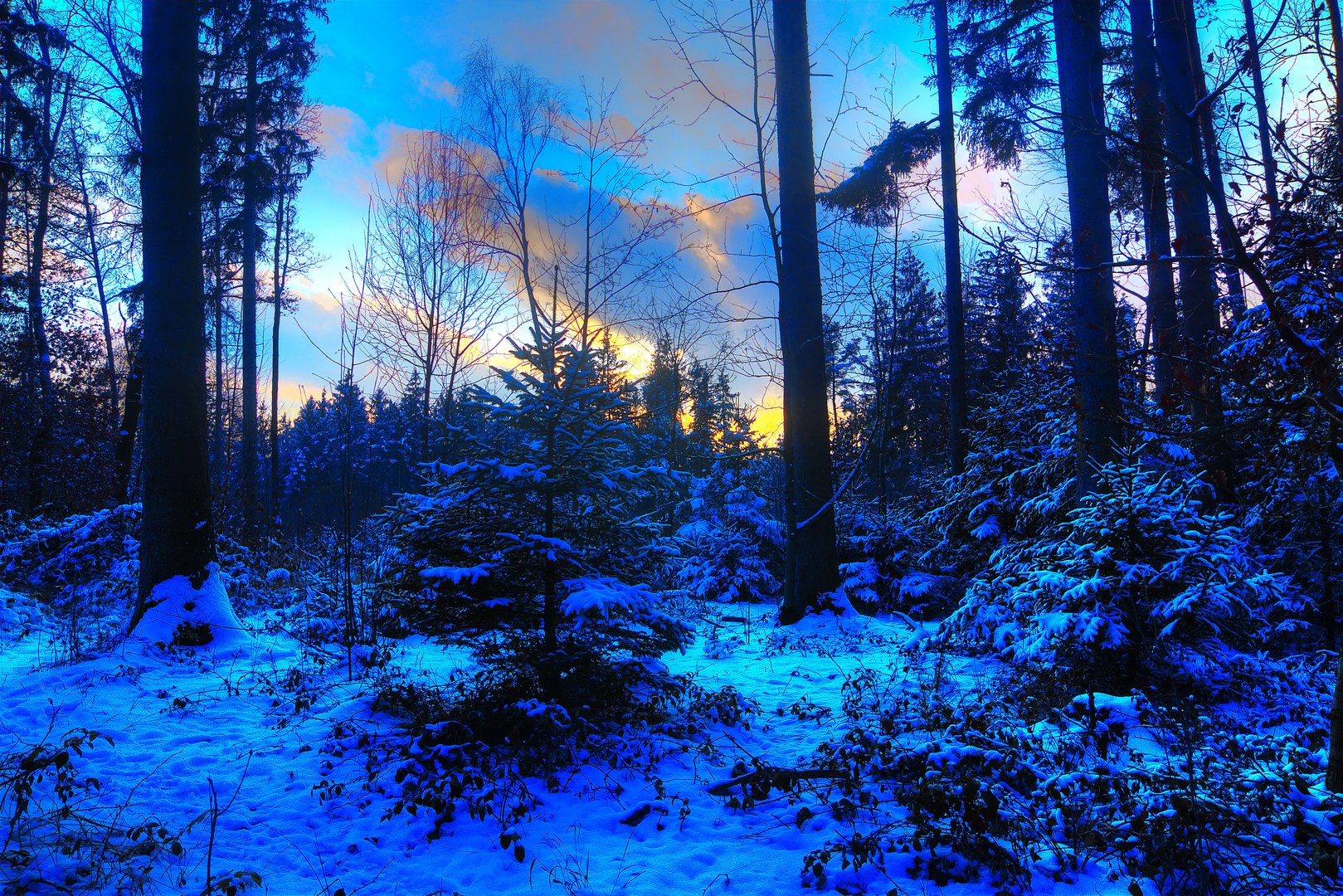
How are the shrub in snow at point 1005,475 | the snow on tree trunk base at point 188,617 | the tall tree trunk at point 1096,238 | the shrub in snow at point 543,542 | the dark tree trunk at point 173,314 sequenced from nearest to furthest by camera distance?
the shrub in snow at point 543,542 < the snow on tree trunk base at point 188,617 < the dark tree trunk at point 173,314 < the tall tree trunk at point 1096,238 < the shrub in snow at point 1005,475

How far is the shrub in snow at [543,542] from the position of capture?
4195 millimetres

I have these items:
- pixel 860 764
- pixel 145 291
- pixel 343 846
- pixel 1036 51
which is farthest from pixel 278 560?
pixel 1036 51

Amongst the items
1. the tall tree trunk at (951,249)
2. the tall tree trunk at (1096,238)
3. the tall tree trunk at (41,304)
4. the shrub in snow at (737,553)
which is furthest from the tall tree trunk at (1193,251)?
the tall tree trunk at (41,304)

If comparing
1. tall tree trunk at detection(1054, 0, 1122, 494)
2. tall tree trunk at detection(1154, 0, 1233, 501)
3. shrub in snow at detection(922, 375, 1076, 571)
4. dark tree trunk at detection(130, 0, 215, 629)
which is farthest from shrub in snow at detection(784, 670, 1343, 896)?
dark tree trunk at detection(130, 0, 215, 629)

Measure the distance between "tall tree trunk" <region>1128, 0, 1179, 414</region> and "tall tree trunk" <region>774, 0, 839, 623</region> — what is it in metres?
3.74

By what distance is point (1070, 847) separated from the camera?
2971 mm

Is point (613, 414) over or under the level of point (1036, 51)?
under

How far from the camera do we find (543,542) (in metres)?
4.20

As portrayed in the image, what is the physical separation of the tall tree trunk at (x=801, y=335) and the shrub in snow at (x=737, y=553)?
3.70 metres

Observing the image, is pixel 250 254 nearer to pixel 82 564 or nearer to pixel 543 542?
pixel 82 564

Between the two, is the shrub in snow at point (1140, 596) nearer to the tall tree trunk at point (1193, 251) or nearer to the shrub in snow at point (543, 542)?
the tall tree trunk at point (1193, 251)

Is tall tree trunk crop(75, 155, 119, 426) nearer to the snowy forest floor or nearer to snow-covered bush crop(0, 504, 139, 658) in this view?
snow-covered bush crop(0, 504, 139, 658)

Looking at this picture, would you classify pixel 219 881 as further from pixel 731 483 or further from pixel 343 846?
pixel 731 483

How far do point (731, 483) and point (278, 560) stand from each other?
8.94m
